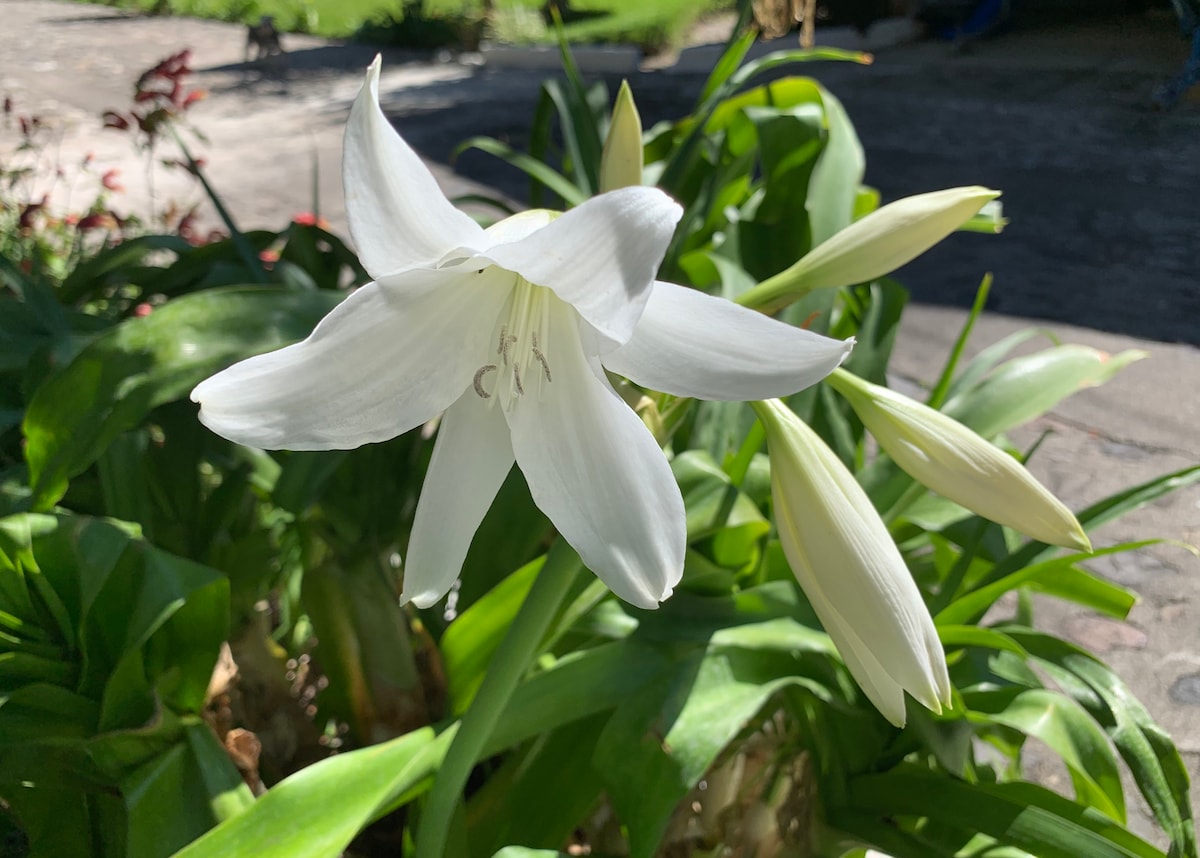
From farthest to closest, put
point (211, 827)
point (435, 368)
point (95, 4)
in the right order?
point (95, 4) → point (211, 827) → point (435, 368)

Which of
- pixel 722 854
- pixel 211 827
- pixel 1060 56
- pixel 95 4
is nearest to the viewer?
pixel 211 827

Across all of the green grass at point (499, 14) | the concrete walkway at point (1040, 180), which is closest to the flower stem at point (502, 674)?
the concrete walkway at point (1040, 180)

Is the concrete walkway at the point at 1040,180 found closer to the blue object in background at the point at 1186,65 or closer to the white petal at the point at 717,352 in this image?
the blue object in background at the point at 1186,65

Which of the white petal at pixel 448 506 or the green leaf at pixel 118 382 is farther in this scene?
the green leaf at pixel 118 382

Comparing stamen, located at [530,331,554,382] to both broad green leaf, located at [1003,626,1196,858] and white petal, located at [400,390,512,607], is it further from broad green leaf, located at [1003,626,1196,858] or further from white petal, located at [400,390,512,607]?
broad green leaf, located at [1003,626,1196,858]

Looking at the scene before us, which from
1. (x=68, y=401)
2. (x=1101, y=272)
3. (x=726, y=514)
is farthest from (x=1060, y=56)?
(x=68, y=401)

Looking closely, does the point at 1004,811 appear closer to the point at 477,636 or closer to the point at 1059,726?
the point at 1059,726

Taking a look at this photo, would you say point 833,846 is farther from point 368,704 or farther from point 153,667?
point 153,667
